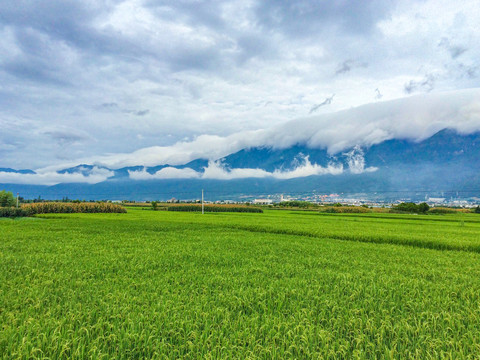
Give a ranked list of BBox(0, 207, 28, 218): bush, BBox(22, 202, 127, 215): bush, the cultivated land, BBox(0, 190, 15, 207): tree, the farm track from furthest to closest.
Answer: BBox(0, 190, 15, 207): tree < BBox(22, 202, 127, 215): bush < BBox(0, 207, 28, 218): bush < the farm track < the cultivated land

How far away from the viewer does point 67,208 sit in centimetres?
5162

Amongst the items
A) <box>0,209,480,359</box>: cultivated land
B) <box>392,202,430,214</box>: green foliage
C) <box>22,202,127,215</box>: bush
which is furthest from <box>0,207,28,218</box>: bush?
<box>392,202,430,214</box>: green foliage

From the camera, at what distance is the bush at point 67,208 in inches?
1877

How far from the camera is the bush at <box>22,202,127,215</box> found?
156 feet

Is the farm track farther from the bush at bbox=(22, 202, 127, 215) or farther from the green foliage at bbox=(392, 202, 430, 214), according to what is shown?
the green foliage at bbox=(392, 202, 430, 214)

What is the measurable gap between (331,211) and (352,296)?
7108cm

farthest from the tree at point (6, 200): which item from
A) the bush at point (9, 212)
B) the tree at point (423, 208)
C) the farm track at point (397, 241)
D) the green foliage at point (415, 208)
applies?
the tree at point (423, 208)

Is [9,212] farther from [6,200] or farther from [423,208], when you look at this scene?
[423,208]

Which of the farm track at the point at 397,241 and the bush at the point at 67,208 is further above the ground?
the bush at the point at 67,208

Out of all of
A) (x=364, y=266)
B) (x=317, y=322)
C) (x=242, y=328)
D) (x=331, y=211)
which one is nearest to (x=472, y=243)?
(x=364, y=266)

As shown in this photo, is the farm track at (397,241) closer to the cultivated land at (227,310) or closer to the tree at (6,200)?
the cultivated land at (227,310)

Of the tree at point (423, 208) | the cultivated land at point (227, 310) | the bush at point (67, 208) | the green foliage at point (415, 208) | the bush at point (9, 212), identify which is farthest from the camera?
the green foliage at point (415, 208)

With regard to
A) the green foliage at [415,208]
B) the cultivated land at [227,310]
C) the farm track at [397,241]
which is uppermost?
the cultivated land at [227,310]

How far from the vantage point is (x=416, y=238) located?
1877 cm
